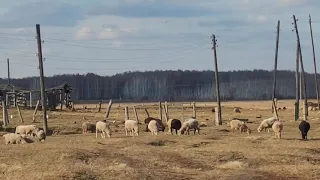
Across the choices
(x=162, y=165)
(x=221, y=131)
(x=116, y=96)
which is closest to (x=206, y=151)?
(x=162, y=165)

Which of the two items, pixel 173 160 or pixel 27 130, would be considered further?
pixel 27 130

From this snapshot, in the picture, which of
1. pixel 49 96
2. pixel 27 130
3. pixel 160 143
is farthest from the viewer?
pixel 49 96

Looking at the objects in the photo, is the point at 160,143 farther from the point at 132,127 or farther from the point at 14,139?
the point at 14,139

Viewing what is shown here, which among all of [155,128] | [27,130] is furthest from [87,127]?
[155,128]

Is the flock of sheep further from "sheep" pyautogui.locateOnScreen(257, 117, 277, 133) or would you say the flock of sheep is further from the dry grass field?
the dry grass field

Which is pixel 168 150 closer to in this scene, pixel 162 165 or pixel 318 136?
pixel 162 165

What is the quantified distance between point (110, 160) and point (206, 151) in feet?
20.0

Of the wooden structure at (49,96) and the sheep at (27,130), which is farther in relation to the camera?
the wooden structure at (49,96)

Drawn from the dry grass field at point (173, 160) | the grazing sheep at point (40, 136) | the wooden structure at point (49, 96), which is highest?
the wooden structure at point (49, 96)

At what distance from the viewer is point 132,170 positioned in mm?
21109

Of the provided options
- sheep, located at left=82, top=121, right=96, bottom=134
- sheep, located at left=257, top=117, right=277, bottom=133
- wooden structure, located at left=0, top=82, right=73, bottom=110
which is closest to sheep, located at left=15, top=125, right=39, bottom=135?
sheep, located at left=82, top=121, right=96, bottom=134

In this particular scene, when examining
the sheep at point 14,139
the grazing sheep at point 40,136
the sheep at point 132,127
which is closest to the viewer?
the sheep at point 14,139

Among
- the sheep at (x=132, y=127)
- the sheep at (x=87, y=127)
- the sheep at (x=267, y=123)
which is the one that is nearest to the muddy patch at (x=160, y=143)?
the sheep at (x=132, y=127)

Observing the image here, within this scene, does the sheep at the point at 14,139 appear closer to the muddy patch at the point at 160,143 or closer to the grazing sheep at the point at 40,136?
the grazing sheep at the point at 40,136
